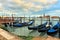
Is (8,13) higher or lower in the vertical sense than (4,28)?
higher

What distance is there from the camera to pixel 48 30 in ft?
9.85

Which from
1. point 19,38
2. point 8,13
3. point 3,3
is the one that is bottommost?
point 19,38

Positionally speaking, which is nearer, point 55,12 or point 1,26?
→ point 55,12

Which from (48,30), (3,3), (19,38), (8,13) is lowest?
(19,38)

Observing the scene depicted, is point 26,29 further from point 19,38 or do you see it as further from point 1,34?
point 1,34

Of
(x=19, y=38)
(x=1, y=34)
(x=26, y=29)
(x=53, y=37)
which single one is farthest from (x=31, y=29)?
(x=1, y=34)

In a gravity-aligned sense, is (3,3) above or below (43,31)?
above

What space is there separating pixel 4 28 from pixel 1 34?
6.3 inches

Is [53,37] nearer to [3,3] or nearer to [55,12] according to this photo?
[55,12]

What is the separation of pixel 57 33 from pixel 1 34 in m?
1.33

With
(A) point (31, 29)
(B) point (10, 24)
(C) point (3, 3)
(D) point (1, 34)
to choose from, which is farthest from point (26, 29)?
(C) point (3, 3)

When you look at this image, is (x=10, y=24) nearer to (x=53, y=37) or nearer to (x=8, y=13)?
(x=8, y=13)

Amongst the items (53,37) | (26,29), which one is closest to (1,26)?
(26,29)

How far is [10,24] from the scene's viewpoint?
3.12 metres
